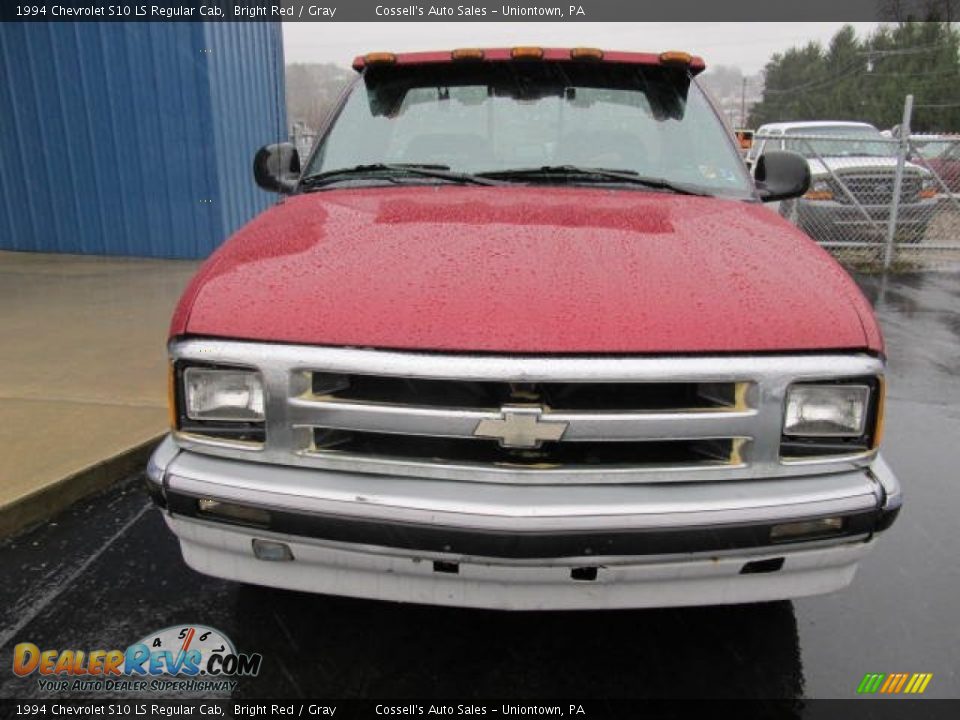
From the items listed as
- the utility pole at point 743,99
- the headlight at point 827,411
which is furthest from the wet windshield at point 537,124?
the utility pole at point 743,99

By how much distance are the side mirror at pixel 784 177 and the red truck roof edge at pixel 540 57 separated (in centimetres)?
55

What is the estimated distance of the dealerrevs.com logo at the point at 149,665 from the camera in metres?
2.24

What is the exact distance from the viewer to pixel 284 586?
6.66 ft

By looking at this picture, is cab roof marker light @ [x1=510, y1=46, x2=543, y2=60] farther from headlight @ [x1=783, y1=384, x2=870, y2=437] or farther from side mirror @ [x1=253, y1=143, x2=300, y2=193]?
headlight @ [x1=783, y1=384, x2=870, y2=437]

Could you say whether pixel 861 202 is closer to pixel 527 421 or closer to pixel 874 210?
pixel 874 210

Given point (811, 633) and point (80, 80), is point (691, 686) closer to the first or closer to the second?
point (811, 633)

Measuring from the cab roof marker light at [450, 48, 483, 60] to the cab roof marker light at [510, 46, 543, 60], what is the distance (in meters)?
0.14

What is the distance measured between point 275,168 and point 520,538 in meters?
2.37

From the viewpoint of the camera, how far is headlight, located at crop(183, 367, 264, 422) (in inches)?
76.5

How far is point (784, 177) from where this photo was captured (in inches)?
130

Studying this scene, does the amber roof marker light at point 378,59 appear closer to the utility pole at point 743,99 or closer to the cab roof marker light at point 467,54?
the cab roof marker light at point 467,54

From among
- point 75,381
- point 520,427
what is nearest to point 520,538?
point 520,427

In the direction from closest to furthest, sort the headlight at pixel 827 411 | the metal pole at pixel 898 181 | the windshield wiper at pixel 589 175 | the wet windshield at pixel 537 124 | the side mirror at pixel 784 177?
1. the headlight at pixel 827 411
2. the windshield wiper at pixel 589 175
3. the wet windshield at pixel 537 124
4. the side mirror at pixel 784 177
5. the metal pole at pixel 898 181

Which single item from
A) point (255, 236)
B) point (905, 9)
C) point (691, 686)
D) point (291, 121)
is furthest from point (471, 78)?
point (905, 9)
